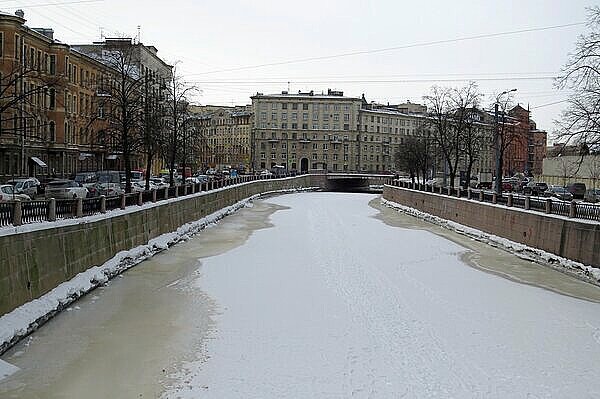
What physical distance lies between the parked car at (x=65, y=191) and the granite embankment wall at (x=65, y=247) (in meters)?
5.16

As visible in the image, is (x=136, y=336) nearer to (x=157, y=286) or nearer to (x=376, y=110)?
(x=157, y=286)

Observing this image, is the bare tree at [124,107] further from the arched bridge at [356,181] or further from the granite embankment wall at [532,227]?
the arched bridge at [356,181]

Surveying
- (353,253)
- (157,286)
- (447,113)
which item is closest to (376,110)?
(447,113)

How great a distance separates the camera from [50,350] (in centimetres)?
1552

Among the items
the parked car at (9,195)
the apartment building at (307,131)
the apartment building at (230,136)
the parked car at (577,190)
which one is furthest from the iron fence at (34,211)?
the apartment building at (307,131)

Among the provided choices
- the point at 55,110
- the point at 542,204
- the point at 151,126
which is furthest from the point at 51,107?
the point at 542,204

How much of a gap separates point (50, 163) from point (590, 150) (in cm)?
4921

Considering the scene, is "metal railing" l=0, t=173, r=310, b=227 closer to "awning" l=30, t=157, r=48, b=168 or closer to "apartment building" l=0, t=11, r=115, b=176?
"apartment building" l=0, t=11, r=115, b=176

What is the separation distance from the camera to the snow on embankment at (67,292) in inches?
627

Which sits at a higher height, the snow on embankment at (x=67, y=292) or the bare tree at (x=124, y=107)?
the bare tree at (x=124, y=107)

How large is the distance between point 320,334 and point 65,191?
79.5ft

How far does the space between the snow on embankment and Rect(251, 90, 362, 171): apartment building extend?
111663 mm

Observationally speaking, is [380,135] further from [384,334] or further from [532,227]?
[384,334]

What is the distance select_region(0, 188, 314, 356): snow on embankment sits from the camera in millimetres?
15917
